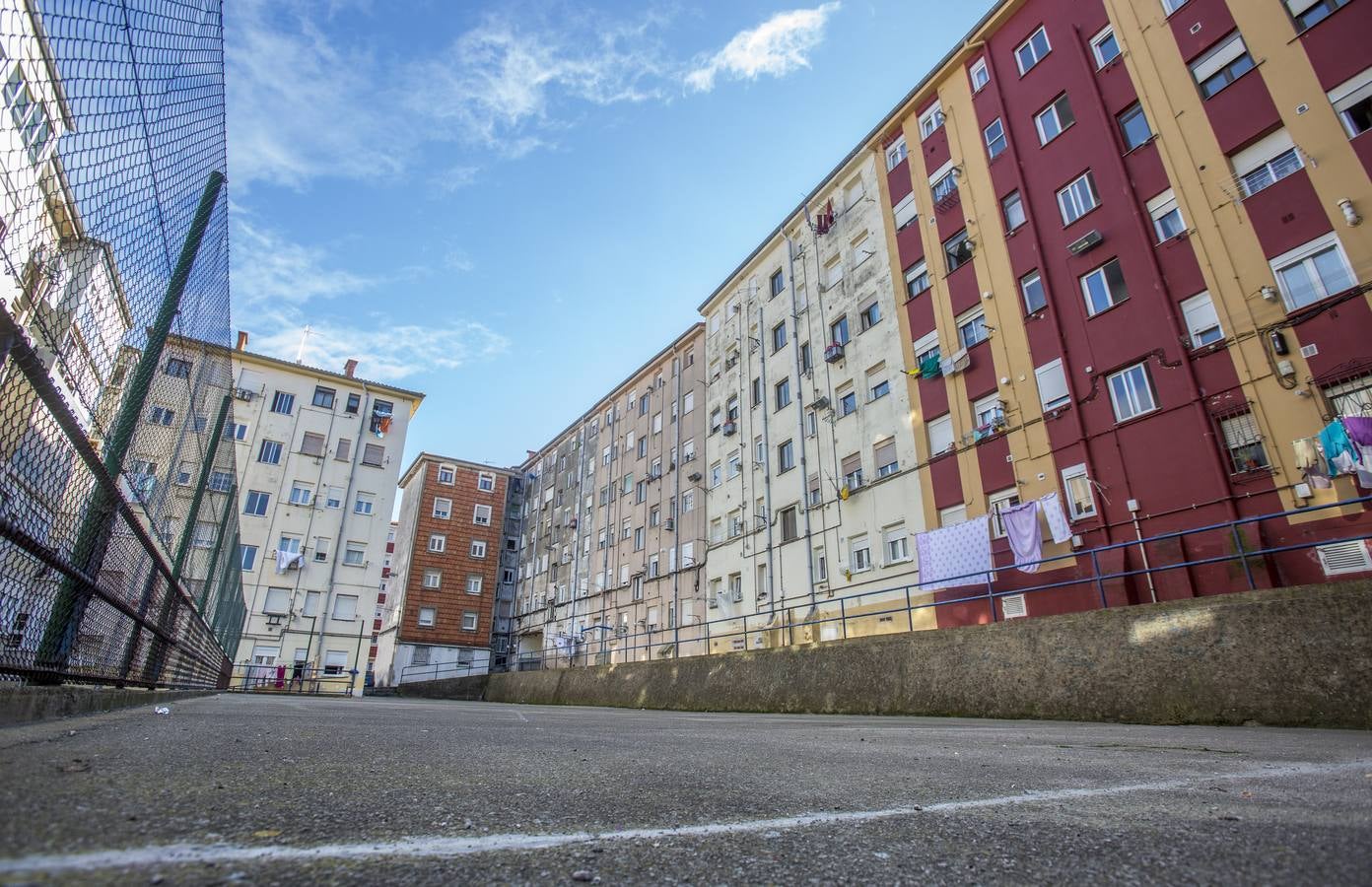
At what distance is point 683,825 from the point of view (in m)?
1.74

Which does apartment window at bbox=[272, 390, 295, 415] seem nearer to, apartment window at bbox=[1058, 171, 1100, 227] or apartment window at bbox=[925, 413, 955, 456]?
apartment window at bbox=[925, 413, 955, 456]

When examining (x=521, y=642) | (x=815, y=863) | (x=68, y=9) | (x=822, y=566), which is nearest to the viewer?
(x=815, y=863)

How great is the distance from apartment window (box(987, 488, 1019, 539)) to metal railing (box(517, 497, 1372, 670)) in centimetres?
100

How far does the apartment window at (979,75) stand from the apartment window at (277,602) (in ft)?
130

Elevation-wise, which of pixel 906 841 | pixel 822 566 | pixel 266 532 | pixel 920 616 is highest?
pixel 266 532

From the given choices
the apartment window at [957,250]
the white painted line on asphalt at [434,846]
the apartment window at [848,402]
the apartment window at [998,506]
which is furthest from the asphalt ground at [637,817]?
the apartment window at [848,402]

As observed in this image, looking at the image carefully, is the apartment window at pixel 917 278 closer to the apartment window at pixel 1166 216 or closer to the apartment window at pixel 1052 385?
the apartment window at pixel 1052 385

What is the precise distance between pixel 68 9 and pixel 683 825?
3895 mm

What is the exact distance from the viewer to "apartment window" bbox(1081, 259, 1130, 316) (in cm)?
1608

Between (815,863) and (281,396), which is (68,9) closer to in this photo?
(815,863)

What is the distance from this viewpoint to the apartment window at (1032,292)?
58.1 ft

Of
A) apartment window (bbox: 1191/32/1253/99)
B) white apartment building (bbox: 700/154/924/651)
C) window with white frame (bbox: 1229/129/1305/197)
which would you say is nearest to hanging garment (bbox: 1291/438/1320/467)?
window with white frame (bbox: 1229/129/1305/197)

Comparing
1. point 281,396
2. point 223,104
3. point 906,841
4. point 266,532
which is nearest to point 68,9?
point 223,104

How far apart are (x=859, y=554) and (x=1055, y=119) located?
46.2ft
